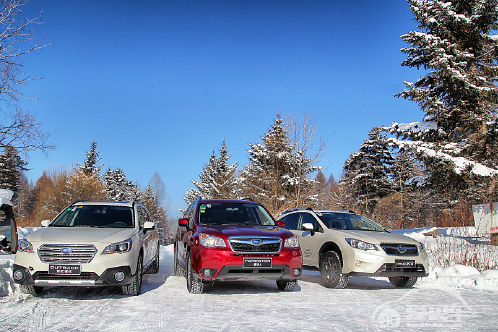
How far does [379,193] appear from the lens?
4838 centimetres

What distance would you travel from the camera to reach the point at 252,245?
6859 mm

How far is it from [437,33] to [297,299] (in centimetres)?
1578

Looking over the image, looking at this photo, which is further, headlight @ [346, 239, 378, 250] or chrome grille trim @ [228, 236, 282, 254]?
headlight @ [346, 239, 378, 250]

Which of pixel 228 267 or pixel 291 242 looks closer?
pixel 228 267

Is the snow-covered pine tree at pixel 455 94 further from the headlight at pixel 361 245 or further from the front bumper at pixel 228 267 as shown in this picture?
the front bumper at pixel 228 267

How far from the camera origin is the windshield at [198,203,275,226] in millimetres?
8180

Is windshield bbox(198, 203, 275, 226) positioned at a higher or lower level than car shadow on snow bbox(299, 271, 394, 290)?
higher

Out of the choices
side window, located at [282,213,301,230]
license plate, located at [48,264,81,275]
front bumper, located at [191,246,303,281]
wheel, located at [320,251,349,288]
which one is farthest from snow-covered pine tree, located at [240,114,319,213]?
license plate, located at [48,264,81,275]

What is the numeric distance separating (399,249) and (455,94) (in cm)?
1182

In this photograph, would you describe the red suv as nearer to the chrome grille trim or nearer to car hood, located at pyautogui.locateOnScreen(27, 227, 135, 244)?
the chrome grille trim

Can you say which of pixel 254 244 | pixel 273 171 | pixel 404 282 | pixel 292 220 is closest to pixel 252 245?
pixel 254 244

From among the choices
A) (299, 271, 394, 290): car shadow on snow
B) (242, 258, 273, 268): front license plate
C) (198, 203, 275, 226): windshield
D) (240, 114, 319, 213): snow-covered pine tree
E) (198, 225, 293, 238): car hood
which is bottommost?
(299, 271, 394, 290): car shadow on snow

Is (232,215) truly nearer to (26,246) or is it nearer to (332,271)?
(332,271)

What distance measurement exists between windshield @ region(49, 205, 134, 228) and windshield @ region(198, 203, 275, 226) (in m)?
1.55
